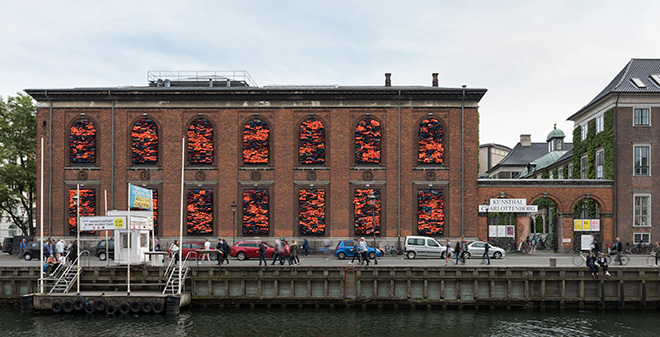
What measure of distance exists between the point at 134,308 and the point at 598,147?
43.4 m

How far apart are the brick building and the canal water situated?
59.3ft

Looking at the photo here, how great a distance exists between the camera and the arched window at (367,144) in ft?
156

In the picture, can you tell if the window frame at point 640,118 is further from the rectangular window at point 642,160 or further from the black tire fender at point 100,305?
the black tire fender at point 100,305

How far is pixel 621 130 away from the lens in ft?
161

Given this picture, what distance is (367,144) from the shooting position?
156ft

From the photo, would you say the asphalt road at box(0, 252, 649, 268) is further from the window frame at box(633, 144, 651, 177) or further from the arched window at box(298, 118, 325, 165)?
the arched window at box(298, 118, 325, 165)

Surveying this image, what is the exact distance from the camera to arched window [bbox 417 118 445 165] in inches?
1869

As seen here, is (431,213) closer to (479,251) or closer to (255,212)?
(479,251)

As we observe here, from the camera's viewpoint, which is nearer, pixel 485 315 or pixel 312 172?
pixel 485 315

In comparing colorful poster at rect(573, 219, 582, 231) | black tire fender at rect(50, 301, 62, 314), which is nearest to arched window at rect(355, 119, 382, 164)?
colorful poster at rect(573, 219, 582, 231)

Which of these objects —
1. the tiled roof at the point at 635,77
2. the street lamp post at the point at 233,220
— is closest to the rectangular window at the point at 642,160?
the tiled roof at the point at 635,77

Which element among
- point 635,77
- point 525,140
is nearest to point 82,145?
point 635,77

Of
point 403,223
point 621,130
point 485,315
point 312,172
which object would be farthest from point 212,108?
point 621,130

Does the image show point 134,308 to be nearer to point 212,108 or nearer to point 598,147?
point 212,108
